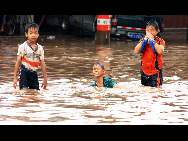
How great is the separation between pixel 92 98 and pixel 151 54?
5.01ft

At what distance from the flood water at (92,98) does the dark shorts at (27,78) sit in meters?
0.14

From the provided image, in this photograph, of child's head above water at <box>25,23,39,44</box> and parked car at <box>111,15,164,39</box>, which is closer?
child's head above water at <box>25,23,39,44</box>

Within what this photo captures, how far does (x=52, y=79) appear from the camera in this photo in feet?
38.6

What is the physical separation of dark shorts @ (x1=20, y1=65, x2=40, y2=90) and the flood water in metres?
0.14

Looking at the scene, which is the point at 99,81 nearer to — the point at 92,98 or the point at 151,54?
the point at 92,98

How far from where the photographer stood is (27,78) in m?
9.62

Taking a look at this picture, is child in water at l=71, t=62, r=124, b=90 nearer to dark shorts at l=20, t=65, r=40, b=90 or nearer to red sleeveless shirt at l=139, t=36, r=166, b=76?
red sleeveless shirt at l=139, t=36, r=166, b=76

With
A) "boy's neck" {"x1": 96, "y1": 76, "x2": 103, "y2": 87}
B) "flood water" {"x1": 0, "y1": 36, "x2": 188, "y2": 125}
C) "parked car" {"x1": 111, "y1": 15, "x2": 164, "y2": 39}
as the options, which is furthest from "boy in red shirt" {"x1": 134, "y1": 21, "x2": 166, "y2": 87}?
"parked car" {"x1": 111, "y1": 15, "x2": 164, "y2": 39}

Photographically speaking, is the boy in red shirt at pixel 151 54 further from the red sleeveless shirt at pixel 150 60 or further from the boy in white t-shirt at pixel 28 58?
the boy in white t-shirt at pixel 28 58

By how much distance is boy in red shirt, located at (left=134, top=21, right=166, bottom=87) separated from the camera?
10031mm

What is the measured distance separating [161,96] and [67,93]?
1723 mm

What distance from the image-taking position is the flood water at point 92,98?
Result: 25.2 feet

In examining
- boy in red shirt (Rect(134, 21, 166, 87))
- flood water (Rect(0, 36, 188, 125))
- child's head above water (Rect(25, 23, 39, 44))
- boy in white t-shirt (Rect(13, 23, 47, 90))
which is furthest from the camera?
boy in red shirt (Rect(134, 21, 166, 87))

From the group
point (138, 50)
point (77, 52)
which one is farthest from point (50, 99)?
point (77, 52)
